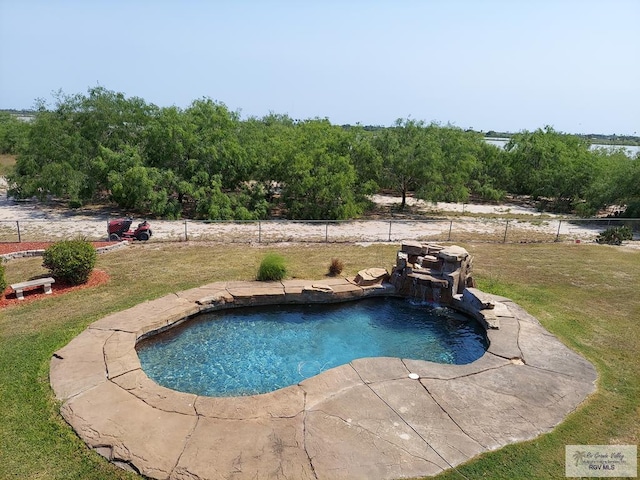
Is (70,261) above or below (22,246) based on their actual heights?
above

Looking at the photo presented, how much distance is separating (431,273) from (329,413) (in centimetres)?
649

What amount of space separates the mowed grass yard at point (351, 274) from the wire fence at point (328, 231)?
1.99 m

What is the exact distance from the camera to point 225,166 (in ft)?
79.7

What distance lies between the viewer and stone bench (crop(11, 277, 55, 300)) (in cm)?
1073

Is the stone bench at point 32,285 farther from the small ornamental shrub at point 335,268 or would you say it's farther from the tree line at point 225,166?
the tree line at point 225,166

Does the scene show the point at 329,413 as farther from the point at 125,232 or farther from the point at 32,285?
the point at 125,232

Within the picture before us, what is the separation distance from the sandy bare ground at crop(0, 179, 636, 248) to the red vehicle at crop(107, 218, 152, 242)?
0.88 meters

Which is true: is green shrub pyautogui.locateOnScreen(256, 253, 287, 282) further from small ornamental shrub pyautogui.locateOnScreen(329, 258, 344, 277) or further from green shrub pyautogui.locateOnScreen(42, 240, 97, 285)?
green shrub pyautogui.locateOnScreen(42, 240, 97, 285)

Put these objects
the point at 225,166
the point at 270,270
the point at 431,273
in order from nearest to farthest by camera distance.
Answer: the point at 431,273, the point at 270,270, the point at 225,166

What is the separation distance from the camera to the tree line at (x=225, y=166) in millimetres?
23219

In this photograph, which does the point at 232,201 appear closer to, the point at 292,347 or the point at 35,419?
the point at 292,347

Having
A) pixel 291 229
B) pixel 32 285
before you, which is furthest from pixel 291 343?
pixel 291 229

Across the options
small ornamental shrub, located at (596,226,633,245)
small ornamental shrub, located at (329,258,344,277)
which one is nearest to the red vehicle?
small ornamental shrub, located at (329,258,344,277)

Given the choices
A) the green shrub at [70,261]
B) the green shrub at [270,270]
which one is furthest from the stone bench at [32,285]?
the green shrub at [270,270]
